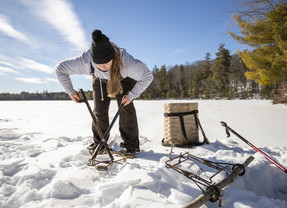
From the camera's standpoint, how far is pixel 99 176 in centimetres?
141

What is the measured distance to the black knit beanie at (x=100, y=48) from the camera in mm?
1601

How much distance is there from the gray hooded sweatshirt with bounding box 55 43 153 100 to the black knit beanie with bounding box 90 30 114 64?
0.75 feet

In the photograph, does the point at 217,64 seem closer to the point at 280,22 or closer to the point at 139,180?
the point at 280,22

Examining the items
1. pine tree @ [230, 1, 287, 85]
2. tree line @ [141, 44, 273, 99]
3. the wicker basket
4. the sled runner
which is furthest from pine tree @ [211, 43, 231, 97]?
the sled runner

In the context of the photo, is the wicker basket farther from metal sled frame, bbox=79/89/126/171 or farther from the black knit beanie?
the black knit beanie

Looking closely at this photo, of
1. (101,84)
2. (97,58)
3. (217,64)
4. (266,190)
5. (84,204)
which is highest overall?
(217,64)

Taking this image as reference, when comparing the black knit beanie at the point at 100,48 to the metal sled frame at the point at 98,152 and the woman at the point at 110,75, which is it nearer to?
the woman at the point at 110,75

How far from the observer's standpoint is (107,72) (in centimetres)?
191

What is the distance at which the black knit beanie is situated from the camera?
160cm

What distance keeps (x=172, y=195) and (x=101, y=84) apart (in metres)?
1.57

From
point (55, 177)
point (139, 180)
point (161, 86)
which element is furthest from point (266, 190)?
point (161, 86)

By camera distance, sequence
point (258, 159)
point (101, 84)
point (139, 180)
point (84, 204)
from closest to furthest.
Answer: point (84, 204)
point (139, 180)
point (258, 159)
point (101, 84)

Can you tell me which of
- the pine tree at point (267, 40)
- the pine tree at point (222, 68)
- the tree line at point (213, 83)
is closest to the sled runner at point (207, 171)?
the pine tree at point (267, 40)

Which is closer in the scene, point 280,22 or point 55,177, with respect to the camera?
point 55,177
